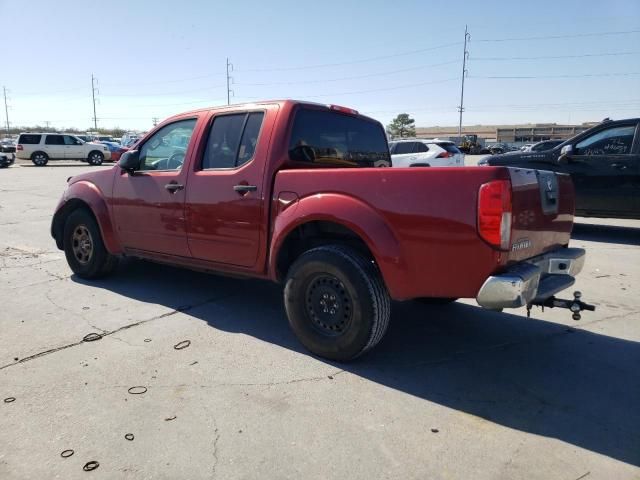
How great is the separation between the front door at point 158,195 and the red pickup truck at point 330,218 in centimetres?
2

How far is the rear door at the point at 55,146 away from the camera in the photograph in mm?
29859

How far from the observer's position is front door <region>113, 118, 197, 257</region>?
453cm

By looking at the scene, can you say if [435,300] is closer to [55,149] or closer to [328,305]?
[328,305]

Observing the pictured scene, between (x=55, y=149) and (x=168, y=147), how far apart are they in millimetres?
29754

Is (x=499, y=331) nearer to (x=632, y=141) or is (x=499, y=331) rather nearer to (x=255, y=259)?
(x=255, y=259)

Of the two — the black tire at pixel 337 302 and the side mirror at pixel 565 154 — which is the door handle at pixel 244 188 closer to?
the black tire at pixel 337 302

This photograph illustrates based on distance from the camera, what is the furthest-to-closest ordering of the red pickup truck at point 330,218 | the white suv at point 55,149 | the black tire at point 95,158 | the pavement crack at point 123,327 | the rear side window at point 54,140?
the black tire at point 95,158, the rear side window at point 54,140, the white suv at point 55,149, the pavement crack at point 123,327, the red pickup truck at point 330,218

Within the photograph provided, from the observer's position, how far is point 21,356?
3631 mm

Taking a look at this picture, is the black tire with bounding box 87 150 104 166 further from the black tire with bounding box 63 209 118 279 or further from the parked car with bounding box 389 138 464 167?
the black tire with bounding box 63 209 118 279

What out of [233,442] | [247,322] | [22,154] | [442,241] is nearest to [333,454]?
[233,442]

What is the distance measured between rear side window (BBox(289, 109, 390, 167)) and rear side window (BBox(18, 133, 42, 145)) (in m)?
30.6

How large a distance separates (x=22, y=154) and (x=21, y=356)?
3105 centimetres

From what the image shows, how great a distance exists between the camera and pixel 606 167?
7.92 metres

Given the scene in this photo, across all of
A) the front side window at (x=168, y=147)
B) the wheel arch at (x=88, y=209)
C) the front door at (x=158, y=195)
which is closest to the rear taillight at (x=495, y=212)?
the front door at (x=158, y=195)
